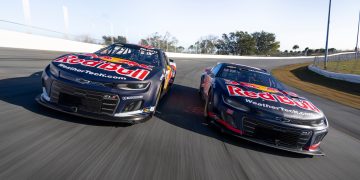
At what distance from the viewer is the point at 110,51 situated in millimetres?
5195

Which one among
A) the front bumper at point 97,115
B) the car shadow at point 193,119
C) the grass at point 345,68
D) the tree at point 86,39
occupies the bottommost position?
the grass at point 345,68

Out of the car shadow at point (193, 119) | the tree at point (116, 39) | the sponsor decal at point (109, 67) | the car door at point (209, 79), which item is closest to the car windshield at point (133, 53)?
the sponsor decal at point (109, 67)

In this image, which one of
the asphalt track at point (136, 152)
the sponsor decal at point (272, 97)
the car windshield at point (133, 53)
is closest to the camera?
the asphalt track at point (136, 152)

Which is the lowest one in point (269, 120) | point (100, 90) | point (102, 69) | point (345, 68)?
point (345, 68)

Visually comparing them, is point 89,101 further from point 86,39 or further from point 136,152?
point 86,39

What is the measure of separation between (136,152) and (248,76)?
3.27 meters

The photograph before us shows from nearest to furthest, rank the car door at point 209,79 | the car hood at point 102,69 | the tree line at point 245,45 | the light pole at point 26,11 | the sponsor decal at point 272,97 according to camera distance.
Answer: the car hood at point 102,69 → the sponsor decal at point 272,97 → the car door at point 209,79 → the light pole at point 26,11 → the tree line at point 245,45

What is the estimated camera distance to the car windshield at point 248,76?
5078mm

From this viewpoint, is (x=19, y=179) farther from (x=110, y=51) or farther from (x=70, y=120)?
(x=110, y=51)

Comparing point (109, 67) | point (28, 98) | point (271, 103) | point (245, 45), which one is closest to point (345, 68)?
point (271, 103)

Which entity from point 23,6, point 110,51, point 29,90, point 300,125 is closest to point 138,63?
point 110,51

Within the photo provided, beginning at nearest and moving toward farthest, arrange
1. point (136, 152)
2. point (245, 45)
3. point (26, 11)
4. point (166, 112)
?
point (136, 152)
point (166, 112)
point (26, 11)
point (245, 45)

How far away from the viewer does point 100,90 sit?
3.23 metres

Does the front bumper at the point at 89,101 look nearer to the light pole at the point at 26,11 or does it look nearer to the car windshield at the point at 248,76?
the car windshield at the point at 248,76
